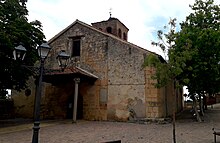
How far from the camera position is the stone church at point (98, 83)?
15227 millimetres

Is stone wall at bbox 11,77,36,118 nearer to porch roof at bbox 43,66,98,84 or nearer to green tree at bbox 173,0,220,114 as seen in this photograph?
porch roof at bbox 43,66,98,84

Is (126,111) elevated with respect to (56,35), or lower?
lower

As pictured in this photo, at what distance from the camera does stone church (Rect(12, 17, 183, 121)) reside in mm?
15227

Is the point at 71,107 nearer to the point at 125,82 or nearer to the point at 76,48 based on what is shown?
the point at 76,48

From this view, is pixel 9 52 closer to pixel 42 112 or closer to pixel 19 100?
pixel 42 112

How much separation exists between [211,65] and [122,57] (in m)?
5.94

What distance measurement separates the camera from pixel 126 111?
1553cm

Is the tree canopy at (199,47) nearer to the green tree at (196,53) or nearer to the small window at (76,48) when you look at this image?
the green tree at (196,53)

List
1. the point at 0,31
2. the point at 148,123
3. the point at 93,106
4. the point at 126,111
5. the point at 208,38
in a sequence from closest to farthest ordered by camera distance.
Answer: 1. the point at 0,31
2. the point at 208,38
3. the point at 148,123
4. the point at 126,111
5. the point at 93,106

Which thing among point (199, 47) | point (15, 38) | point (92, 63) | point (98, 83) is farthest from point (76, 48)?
point (199, 47)

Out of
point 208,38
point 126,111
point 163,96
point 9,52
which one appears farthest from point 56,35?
point 208,38

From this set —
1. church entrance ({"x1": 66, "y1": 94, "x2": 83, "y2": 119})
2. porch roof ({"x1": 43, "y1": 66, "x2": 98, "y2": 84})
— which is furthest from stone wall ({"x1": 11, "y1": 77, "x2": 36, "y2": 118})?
church entrance ({"x1": 66, "y1": 94, "x2": 83, "y2": 119})

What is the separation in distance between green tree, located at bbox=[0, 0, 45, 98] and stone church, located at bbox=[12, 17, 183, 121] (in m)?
2.32

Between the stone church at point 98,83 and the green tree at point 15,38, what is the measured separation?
2.32 m
